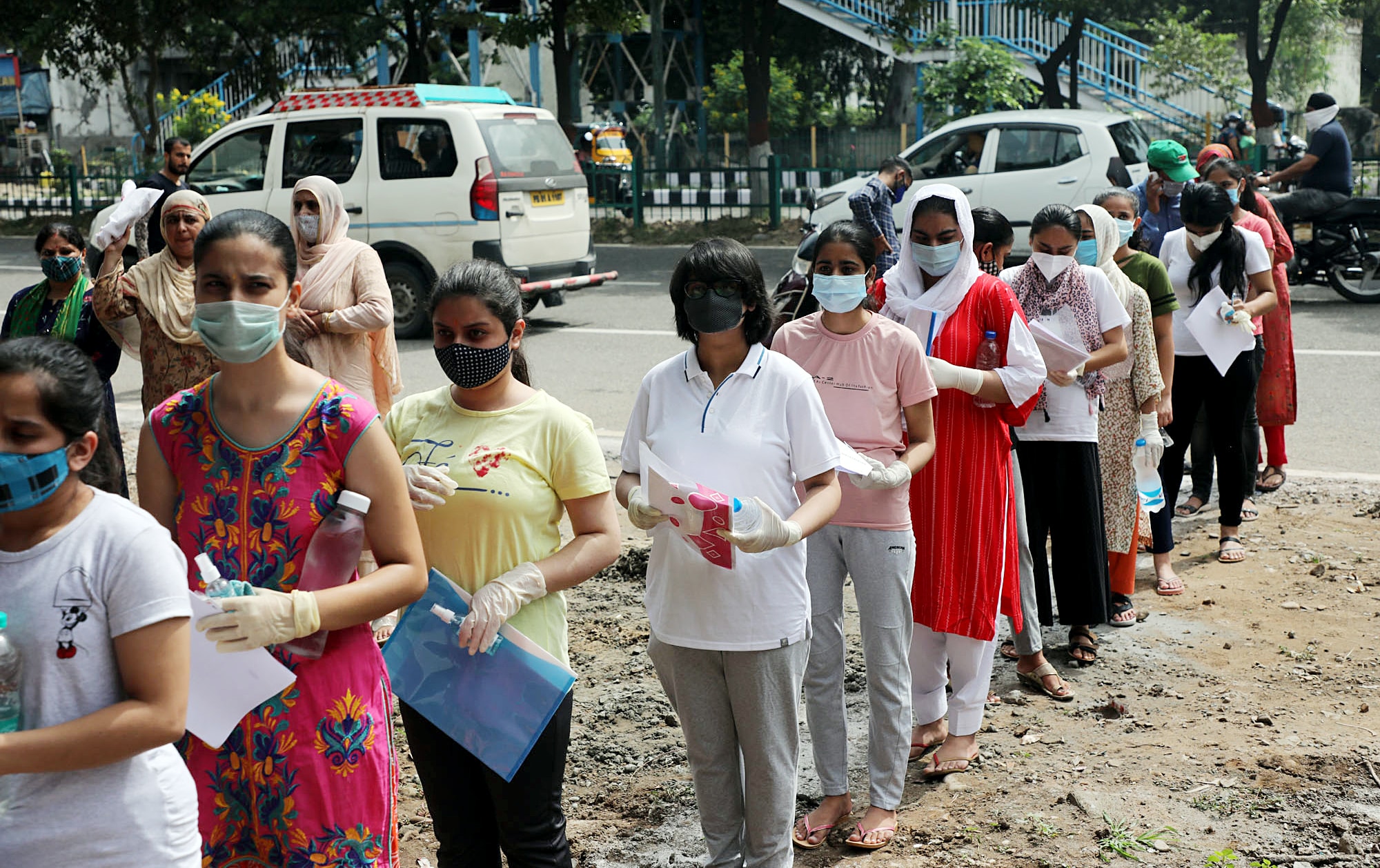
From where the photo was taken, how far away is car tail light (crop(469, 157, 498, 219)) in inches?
452

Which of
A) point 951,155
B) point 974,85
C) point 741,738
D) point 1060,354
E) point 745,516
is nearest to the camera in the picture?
point 745,516

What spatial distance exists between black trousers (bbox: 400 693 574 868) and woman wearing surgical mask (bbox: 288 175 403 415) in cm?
251

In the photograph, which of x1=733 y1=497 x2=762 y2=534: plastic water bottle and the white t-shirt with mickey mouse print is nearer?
the white t-shirt with mickey mouse print

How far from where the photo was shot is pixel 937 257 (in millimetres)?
4066

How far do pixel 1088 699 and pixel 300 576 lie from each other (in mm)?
3153

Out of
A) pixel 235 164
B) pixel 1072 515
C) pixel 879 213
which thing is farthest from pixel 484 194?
pixel 1072 515

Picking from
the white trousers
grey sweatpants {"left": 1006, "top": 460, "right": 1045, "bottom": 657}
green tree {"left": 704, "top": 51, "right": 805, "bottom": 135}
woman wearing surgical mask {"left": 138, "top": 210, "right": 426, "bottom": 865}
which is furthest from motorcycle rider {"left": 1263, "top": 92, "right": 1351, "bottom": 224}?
green tree {"left": 704, "top": 51, "right": 805, "bottom": 135}

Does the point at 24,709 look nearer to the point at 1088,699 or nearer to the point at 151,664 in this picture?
the point at 151,664

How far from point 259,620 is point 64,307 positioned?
361 cm

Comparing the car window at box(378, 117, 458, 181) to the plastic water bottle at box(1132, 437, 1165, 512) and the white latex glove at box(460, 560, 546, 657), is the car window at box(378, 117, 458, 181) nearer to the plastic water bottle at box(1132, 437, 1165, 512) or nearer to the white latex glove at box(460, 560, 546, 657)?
the plastic water bottle at box(1132, 437, 1165, 512)

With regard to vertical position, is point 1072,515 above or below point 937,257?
below

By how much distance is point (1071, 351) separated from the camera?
474 cm

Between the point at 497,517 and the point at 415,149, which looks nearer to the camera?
the point at 497,517

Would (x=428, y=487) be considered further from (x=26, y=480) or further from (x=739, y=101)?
(x=739, y=101)
